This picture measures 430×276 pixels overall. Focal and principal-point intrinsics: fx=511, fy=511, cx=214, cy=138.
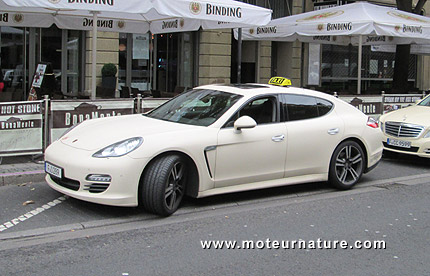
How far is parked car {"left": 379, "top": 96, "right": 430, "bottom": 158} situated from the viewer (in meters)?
9.57

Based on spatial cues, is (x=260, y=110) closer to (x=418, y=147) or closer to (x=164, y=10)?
(x=164, y=10)

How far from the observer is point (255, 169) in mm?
6684

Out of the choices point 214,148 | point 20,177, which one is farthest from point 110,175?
point 20,177

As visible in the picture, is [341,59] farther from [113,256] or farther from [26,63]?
[113,256]

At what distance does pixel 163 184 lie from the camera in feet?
19.1

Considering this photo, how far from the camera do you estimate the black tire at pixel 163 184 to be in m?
5.80

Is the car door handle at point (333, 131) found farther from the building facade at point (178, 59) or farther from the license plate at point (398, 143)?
the building facade at point (178, 59)

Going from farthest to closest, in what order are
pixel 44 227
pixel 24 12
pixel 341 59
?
pixel 341 59 → pixel 24 12 → pixel 44 227

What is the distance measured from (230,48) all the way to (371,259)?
14.2 m

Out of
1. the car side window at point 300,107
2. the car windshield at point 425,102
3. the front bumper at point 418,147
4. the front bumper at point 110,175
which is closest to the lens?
the front bumper at point 110,175

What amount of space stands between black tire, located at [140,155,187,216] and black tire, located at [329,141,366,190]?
2518 mm

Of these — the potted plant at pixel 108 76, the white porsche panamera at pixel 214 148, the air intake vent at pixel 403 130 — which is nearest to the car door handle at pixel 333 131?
the white porsche panamera at pixel 214 148

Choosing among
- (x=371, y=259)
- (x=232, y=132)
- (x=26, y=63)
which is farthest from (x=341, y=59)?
(x=371, y=259)

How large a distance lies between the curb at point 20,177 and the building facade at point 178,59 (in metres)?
4.07
